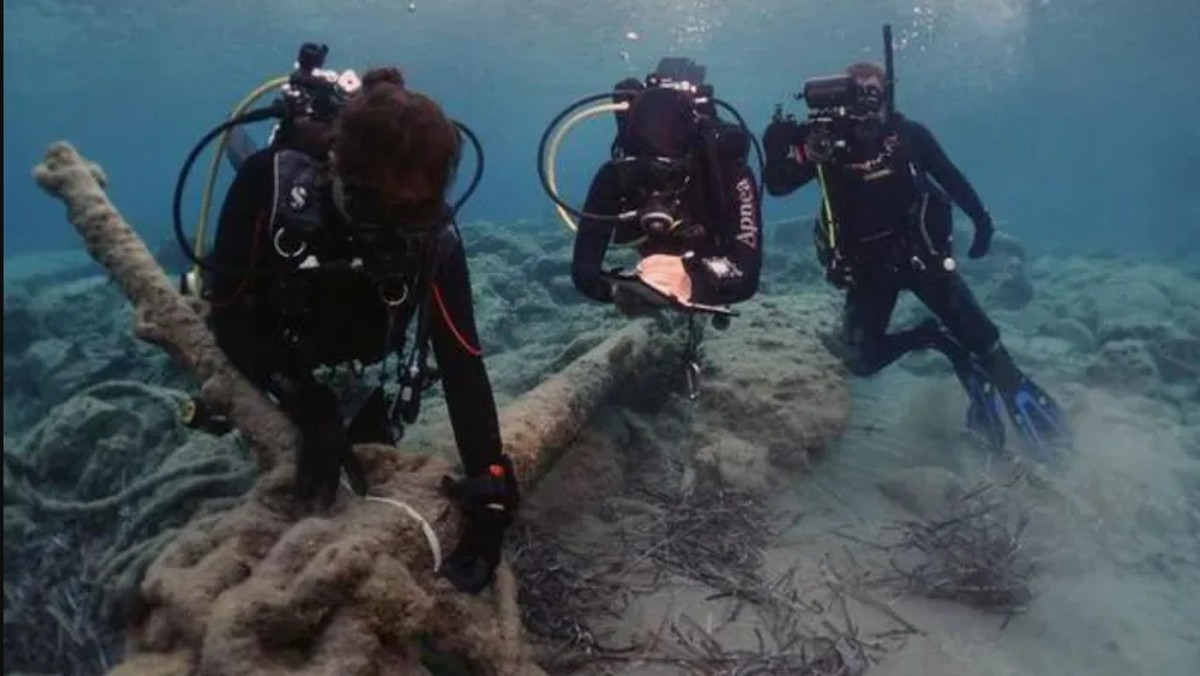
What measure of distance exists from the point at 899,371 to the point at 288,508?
29.0 ft

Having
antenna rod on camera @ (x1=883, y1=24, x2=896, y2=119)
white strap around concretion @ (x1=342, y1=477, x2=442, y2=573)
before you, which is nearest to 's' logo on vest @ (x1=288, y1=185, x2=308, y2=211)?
white strap around concretion @ (x1=342, y1=477, x2=442, y2=573)

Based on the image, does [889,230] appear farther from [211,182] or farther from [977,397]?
[211,182]

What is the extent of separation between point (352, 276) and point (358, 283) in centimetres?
10

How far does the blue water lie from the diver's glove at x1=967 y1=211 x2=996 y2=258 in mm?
23060

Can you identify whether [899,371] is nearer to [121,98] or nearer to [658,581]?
[658,581]

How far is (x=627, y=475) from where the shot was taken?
5.96 metres

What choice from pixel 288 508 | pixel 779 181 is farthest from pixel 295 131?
pixel 779 181

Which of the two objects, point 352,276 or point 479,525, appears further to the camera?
point 479,525

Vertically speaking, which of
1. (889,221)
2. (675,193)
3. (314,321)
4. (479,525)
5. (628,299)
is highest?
(675,193)

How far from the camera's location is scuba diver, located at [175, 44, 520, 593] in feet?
9.62

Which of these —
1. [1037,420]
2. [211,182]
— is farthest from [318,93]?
[1037,420]

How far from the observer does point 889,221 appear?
23.6 ft

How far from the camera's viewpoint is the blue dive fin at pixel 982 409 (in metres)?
7.26

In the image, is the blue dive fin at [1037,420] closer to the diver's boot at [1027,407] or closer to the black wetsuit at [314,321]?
the diver's boot at [1027,407]
